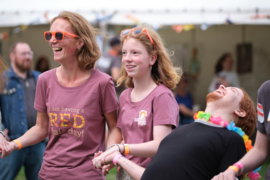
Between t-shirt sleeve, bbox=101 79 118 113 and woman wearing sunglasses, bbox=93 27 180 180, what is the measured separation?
2.9 inches

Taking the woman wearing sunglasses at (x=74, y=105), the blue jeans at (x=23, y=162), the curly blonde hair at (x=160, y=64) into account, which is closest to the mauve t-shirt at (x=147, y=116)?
the curly blonde hair at (x=160, y=64)

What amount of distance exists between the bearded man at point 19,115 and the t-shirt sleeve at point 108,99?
1856 millimetres

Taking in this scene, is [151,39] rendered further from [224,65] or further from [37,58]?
[37,58]

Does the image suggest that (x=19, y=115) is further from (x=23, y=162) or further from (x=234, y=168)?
(x=234, y=168)

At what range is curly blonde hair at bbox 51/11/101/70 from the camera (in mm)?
2699

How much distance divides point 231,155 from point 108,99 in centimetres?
104

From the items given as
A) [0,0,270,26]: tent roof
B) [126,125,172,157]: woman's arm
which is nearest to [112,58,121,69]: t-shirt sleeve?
[0,0,270,26]: tent roof

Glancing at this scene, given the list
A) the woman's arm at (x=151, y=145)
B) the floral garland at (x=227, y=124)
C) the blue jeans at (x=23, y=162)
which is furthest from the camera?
the blue jeans at (x=23, y=162)

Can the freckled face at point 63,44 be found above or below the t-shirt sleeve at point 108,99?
above

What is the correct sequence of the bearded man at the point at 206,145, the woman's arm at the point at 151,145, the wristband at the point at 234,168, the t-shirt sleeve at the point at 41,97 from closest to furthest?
the wristband at the point at 234,168 → the bearded man at the point at 206,145 → the woman's arm at the point at 151,145 → the t-shirt sleeve at the point at 41,97

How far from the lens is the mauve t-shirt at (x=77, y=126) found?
8.31 feet

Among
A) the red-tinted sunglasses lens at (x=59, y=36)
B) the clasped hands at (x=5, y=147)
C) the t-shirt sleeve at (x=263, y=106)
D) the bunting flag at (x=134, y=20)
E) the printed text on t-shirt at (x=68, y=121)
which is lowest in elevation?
the clasped hands at (x=5, y=147)

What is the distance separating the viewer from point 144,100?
2.50 m

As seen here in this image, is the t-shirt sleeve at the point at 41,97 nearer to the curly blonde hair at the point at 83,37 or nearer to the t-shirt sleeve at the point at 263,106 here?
the curly blonde hair at the point at 83,37
